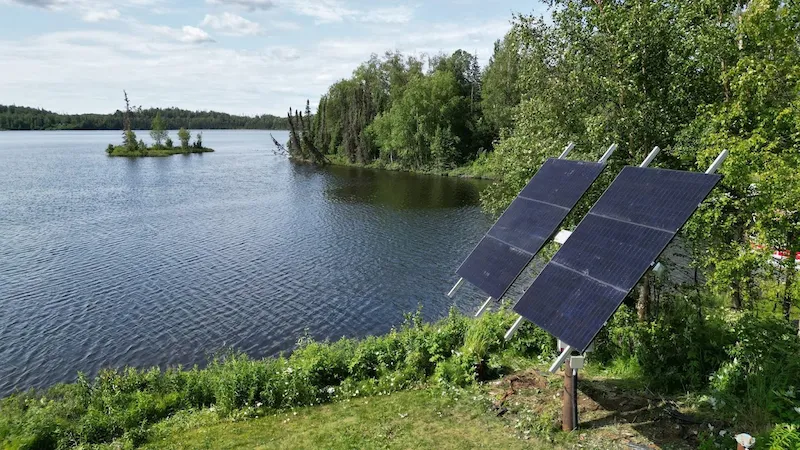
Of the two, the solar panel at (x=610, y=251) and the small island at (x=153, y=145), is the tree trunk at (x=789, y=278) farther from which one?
the small island at (x=153, y=145)

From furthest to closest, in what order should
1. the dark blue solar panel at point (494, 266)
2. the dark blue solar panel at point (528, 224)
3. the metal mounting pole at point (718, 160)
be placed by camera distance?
the dark blue solar panel at point (528, 224)
the dark blue solar panel at point (494, 266)
the metal mounting pole at point (718, 160)

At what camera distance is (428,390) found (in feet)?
34.7

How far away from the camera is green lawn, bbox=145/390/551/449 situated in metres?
8.53

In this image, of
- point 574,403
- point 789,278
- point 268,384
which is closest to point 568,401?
point 574,403

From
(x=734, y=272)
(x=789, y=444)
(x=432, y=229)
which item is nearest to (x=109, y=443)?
(x=789, y=444)

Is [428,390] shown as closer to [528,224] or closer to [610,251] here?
[528,224]

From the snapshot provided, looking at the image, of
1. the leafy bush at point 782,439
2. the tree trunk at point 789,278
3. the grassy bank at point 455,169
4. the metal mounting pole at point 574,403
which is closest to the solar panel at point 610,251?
the metal mounting pole at point 574,403

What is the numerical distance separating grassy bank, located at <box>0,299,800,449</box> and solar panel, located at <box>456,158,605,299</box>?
8.06 ft

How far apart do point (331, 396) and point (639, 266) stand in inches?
295

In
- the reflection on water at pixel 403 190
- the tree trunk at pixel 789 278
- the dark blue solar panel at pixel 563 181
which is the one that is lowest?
the reflection on water at pixel 403 190

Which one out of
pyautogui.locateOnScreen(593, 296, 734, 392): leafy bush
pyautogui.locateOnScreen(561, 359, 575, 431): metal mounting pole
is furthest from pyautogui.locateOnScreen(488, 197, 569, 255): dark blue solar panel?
pyautogui.locateOnScreen(593, 296, 734, 392): leafy bush

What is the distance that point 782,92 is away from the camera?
10.3 metres

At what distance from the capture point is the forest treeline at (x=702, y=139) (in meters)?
8.96

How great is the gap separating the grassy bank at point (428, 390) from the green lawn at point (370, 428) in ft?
0.13
